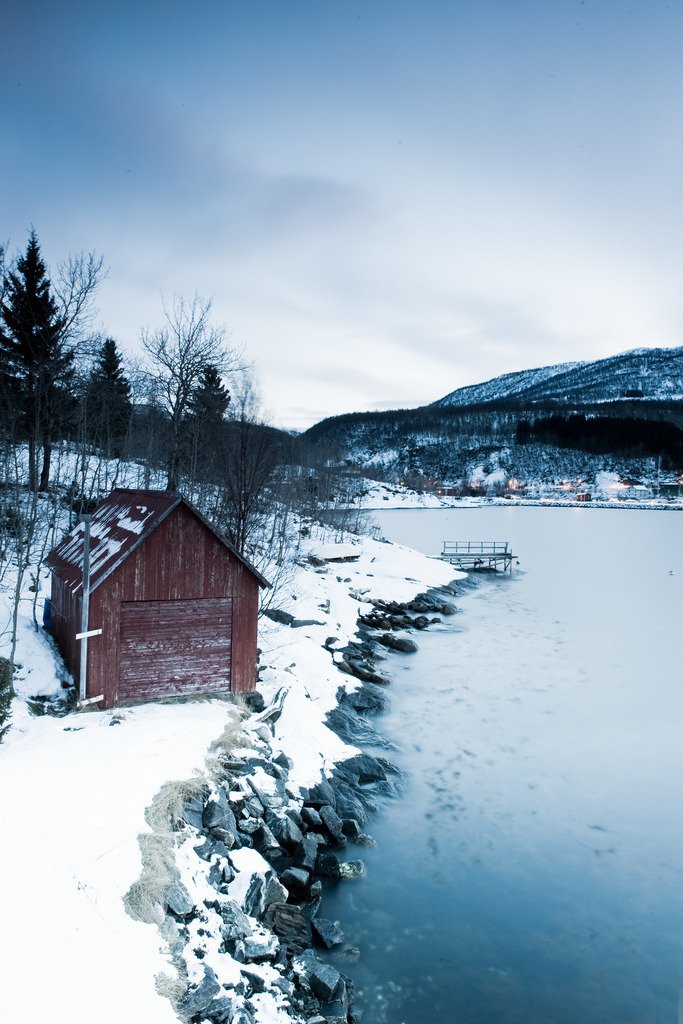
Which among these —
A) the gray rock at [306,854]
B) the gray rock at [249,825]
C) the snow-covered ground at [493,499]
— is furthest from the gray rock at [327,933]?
the snow-covered ground at [493,499]

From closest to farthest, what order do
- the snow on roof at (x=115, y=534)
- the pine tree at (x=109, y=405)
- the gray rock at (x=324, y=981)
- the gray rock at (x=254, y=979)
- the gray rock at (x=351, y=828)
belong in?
1. the gray rock at (x=254, y=979)
2. the gray rock at (x=324, y=981)
3. the gray rock at (x=351, y=828)
4. the snow on roof at (x=115, y=534)
5. the pine tree at (x=109, y=405)

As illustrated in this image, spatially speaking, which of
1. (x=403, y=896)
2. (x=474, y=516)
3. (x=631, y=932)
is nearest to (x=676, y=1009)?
(x=631, y=932)

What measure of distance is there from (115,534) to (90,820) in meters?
6.82

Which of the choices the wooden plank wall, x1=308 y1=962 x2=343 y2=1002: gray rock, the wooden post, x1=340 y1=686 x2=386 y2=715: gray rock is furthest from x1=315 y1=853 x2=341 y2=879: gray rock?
x1=340 y1=686 x2=386 y2=715: gray rock

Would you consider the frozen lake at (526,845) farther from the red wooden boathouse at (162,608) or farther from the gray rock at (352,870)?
the red wooden boathouse at (162,608)

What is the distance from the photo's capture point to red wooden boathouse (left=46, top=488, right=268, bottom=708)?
12547mm

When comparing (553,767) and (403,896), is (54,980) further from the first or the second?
(553,767)

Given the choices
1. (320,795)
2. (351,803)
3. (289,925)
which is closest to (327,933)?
(289,925)

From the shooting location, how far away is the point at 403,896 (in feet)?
33.2

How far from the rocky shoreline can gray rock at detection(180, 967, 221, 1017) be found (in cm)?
1

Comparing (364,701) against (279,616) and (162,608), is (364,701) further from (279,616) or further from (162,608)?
(162,608)

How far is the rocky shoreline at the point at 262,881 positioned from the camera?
6.98 m

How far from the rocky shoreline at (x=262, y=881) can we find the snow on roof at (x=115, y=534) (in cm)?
456

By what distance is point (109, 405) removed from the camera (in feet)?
135
